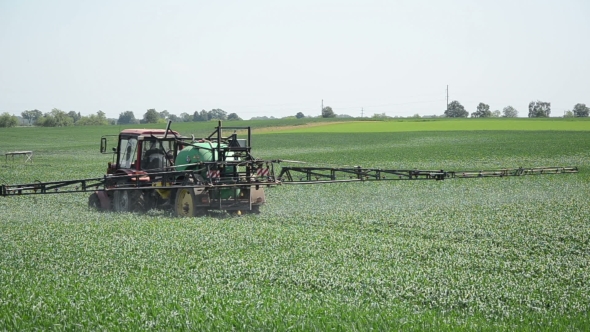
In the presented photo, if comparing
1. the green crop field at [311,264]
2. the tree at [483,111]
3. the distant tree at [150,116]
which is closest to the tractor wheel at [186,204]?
the green crop field at [311,264]

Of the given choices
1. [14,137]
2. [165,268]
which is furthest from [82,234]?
[14,137]

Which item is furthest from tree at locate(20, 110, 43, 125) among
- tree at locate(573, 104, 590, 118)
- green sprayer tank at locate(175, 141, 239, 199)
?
green sprayer tank at locate(175, 141, 239, 199)

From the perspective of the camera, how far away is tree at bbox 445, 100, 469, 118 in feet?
451

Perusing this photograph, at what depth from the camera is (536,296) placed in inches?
413

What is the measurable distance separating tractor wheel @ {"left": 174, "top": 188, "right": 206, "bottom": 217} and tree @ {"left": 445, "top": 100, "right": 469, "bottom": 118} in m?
122

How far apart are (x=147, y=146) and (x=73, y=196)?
753cm

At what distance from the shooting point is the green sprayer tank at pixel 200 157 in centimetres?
1961

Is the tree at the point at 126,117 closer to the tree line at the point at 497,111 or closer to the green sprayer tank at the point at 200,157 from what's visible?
the tree line at the point at 497,111

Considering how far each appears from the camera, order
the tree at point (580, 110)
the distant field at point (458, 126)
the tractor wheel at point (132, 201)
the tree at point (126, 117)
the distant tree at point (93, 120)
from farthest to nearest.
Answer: the tree at point (580, 110) < the tree at point (126, 117) < the distant tree at point (93, 120) < the distant field at point (458, 126) < the tractor wheel at point (132, 201)

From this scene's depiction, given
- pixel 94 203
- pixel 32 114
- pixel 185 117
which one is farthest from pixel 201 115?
pixel 94 203

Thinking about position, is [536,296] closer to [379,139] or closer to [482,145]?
[482,145]

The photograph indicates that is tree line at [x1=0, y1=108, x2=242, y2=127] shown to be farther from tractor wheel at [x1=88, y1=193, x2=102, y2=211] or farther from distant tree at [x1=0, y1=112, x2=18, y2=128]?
tractor wheel at [x1=88, y1=193, x2=102, y2=211]

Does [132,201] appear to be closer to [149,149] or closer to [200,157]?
[149,149]

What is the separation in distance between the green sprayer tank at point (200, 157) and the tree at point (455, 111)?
122m
